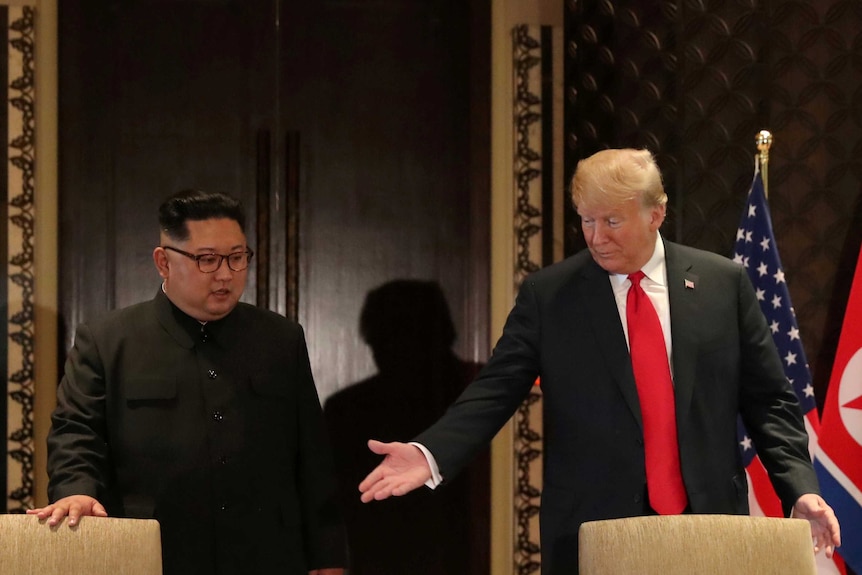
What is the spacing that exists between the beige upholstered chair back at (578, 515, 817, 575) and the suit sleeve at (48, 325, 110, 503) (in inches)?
50.3

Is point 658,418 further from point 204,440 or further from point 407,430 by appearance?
point 407,430

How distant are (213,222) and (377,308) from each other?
60.4 inches

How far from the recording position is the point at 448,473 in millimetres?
2727

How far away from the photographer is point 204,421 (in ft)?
9.86

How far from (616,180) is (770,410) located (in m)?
0.70

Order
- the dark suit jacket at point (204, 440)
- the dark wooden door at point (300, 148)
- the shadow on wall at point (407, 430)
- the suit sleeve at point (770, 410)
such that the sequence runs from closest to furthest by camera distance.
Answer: the suit sleeve at point (770, 410), the dark suit jacket at point (204, 440), the dark wooden door at point (300, 148), the shadow on wall at point (407, 430)

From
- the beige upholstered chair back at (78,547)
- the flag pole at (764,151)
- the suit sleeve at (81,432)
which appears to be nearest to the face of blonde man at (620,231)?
the flag pole at (764,151)

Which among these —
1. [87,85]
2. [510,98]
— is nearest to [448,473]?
[510,98]

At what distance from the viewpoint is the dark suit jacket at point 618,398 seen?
272 cm

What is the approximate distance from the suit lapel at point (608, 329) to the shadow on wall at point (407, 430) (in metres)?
1.73

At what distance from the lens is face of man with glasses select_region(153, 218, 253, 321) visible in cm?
303

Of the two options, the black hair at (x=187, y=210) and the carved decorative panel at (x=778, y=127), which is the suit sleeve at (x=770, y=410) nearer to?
the carved decorative panel at (x=778, y=127)

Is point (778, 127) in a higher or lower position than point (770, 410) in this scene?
higher

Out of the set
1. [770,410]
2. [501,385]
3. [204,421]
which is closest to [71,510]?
[204,421]
